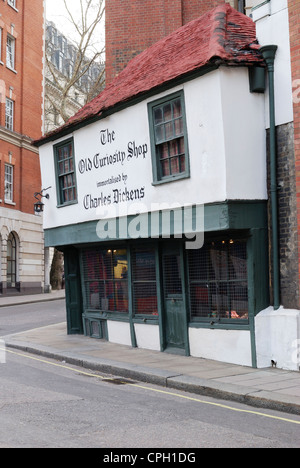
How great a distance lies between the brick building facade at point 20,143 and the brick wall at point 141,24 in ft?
50.8

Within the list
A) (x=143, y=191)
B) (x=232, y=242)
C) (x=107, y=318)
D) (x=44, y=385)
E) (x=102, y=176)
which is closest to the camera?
(x=44, y=385)

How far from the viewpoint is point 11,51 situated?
3281 centimetres

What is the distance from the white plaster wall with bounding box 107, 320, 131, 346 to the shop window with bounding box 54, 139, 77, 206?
322 centimetres

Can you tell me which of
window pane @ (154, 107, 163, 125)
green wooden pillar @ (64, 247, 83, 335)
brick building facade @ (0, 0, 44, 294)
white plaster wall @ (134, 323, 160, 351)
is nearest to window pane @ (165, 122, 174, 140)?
window pane @ (154, 107, 163, 125)

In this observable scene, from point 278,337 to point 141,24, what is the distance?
37.5 feet

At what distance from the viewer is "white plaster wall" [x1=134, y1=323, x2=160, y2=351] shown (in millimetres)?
11938

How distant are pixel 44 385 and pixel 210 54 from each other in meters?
6.17

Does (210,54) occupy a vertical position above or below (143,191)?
above

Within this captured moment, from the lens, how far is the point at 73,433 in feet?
18.5

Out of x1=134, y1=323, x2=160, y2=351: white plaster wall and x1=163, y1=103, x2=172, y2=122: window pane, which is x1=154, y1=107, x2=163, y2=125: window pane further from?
x1=134, y1=323, x2=160, y2=351: white plaster wall

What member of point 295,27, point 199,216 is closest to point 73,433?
point 199,216

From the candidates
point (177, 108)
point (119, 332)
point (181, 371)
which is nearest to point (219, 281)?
point (181, 371)
